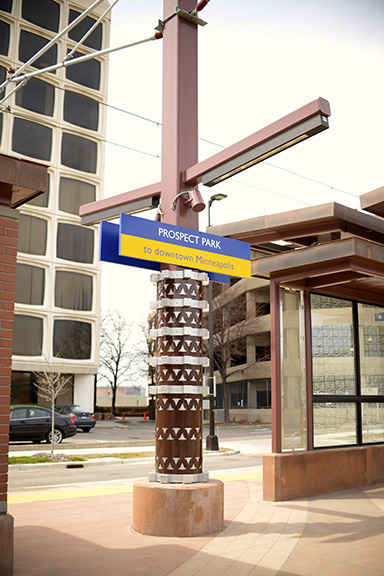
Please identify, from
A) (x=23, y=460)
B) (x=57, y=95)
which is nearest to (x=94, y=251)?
(x=57, y=95)

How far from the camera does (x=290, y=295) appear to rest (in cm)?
1090

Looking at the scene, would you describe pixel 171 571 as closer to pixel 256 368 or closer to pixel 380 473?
pixel 380 473

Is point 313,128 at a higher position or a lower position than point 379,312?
higher

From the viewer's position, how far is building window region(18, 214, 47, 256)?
43.3 meters

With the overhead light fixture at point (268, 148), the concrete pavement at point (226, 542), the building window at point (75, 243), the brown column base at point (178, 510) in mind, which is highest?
the building window at point (75, 243)

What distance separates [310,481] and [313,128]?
627 cm

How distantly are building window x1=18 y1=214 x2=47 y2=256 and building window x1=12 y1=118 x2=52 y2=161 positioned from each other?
5008mm

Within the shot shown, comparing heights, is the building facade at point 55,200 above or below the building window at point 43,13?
below

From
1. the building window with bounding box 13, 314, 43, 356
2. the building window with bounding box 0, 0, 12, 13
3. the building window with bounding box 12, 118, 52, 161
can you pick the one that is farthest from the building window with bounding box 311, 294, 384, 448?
the building window with bounding box 0, 0, 12, 13

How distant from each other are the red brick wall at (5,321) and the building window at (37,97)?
138ft

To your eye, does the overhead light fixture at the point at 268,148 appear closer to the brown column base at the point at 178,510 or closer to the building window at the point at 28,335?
the brown column base at the point at 178,510

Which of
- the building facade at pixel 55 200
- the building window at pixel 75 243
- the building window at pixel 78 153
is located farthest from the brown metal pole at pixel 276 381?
the building window at pixel 78 153

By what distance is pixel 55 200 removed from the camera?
45.3m

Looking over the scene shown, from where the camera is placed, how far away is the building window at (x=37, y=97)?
149 ft
